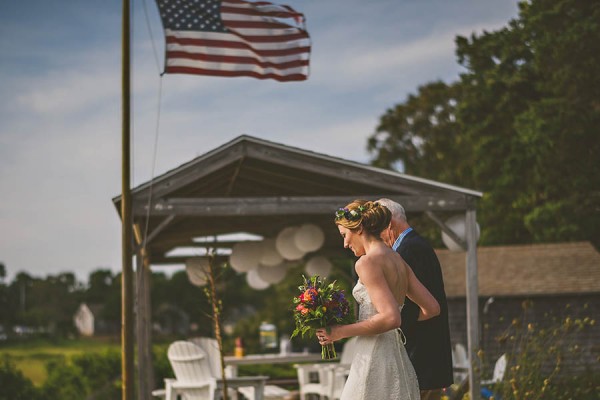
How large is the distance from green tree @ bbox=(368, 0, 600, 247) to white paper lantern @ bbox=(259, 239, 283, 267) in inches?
507

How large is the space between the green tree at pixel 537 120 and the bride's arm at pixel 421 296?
21376mm

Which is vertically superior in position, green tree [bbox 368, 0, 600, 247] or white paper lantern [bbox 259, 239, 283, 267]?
green tree [bbox 368, 0, 600, 247]

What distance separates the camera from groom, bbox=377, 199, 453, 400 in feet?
19.3

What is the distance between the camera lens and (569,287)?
26922 mm

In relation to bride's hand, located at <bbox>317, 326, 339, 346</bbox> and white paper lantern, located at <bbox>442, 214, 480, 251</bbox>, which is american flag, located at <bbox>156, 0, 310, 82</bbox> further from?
bride's hand, located at <bbox>317, 326, 339, 346</bbox>

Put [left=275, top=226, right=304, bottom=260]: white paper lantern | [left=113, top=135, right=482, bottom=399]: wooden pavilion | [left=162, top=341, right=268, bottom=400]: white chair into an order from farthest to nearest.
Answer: [left=275, top=226, right=304, bottom=260]: white paper lantern < [left=162, top=341, right=268, bottom=400]: white chair < [left=113, top=135, right=482, bottom=399]: wooden pavilion

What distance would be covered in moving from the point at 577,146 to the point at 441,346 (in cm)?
2113

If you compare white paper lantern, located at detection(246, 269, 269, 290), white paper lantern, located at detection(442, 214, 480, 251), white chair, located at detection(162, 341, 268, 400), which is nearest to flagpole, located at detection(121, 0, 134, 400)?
white chair, located at detection(162, 341, 268, 400)

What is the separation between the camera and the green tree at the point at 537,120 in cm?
2588

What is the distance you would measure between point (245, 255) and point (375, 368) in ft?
32.6

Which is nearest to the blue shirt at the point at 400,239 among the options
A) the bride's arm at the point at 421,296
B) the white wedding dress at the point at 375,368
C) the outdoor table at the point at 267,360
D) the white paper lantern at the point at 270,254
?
the bride's arm at the point at 421,296

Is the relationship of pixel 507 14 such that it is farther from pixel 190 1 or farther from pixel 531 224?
pixel 190 1

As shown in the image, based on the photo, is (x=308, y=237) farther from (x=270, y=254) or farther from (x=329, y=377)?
(x=329, y=377)

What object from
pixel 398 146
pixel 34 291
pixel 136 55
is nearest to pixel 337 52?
pixel 136 55
